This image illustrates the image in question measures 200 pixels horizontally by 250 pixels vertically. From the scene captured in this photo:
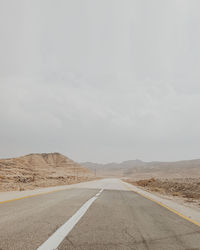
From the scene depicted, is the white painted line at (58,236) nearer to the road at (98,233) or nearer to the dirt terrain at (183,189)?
the road at (98,233)

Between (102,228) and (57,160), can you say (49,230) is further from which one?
(57,160)

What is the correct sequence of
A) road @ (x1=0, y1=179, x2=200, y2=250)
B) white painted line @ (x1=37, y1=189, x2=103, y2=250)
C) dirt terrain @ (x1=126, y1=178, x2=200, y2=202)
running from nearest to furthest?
white painted line @ (x1=37, y1=189, x2=103, y2=250) < road @ (x1=0, y1=179, x2=200, y2=250) < dirt terrain @ (x1=126, y1=178, x2=200, y2=202)

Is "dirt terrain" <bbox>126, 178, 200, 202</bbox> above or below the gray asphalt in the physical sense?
below

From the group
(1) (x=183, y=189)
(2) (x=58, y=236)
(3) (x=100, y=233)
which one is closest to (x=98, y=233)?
(3) (x=100, y=233)

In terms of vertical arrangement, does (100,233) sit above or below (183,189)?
above

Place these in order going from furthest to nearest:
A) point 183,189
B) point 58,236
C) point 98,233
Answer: point 183,189 → point 98,233 → point 58,236

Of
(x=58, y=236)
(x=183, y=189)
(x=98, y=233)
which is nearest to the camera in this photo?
(x=58, y=236)

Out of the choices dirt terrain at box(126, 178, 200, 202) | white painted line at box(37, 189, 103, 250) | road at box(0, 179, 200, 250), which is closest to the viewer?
white painted line at box(37, 189, 103, 250)

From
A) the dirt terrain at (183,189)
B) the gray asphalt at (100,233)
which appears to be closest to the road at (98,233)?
the gray asphalt at (100,233)

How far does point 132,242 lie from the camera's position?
3773 mm

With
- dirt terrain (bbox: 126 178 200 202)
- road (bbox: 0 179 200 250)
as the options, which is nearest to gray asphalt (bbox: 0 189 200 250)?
road (bbox: 0 179 200 250)

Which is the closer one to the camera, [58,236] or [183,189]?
[58,236]

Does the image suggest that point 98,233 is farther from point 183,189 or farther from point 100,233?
point 183,189

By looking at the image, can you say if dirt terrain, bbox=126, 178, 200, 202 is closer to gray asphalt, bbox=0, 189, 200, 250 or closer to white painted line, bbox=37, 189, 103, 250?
gray asphalt, bbox=0, 189, 200, 250
